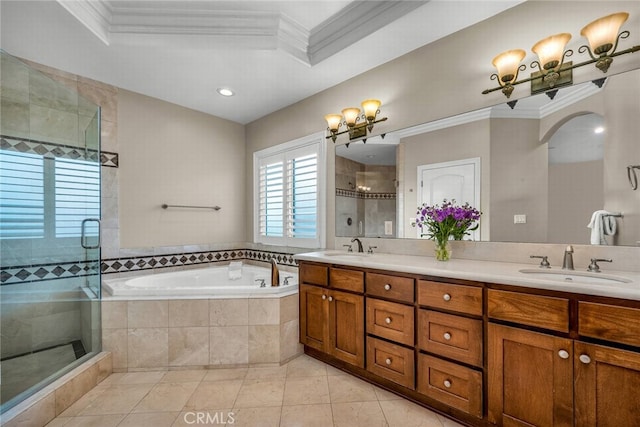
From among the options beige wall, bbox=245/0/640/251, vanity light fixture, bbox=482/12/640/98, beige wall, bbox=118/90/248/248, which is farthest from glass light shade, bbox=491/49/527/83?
beige wall, bbox=118/90/248/248

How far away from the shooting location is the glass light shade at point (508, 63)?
1.66 metres

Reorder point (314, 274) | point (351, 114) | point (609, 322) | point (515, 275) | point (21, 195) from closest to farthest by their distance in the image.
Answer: point (609, 322) → point (515, 275) → point (21, 195) → point (314, 274) → point (351, 114)

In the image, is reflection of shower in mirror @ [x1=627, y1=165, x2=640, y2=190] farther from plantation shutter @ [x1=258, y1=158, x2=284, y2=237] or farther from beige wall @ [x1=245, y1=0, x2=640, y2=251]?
plantation shutter @ [x1=258, y1=158, x2=284, y2=237]

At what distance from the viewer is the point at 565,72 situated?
1.59 metres

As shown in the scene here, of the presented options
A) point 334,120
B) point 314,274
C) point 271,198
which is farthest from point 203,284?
point 334,120

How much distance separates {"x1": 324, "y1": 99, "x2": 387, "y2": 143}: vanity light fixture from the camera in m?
2.36

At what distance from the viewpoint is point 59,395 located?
1696mm

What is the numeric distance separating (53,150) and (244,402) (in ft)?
7.68

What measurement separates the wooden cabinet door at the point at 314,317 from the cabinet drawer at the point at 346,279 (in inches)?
5.2

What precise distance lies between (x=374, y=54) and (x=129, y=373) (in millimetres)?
3105

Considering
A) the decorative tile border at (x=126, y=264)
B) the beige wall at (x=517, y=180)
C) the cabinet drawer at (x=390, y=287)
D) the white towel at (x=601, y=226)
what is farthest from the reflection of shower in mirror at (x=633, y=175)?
the decorative tile border at (x=126, y=264)

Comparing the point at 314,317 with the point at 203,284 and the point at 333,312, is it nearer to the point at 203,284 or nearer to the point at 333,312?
the point at 333,312

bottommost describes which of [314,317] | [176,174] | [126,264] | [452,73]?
[314,317]

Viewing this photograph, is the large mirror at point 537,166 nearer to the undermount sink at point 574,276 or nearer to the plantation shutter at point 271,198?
the undermount sink at point 574,276
